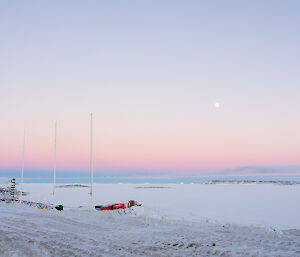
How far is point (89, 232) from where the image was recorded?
1570cm

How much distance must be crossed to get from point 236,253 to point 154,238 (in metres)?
4.36

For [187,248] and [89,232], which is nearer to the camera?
[187,248]

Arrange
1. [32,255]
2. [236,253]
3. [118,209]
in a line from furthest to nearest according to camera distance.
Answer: [118,209], [236,253], [32,255]

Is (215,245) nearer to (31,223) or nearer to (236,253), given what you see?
(236,253)

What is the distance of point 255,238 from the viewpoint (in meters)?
14.8

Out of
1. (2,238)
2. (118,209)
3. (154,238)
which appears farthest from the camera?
(118,209)

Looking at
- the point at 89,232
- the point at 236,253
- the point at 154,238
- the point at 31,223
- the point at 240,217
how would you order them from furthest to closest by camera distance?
the point at 240,217, the point at 31,223, the point at 89,232, the point at 154,238, the point at 236,253

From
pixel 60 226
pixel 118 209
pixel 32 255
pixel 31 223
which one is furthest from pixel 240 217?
pixel 32 255

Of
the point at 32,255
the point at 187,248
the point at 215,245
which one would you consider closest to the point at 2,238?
the point at 32,255

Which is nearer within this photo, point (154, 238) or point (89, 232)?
point (154, 238)

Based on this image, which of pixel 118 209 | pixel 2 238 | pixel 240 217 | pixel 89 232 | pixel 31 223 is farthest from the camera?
pixel 118 209

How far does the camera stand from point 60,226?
55.3ft

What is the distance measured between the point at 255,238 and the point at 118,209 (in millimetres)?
15562

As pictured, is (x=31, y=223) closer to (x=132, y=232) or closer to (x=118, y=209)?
(x=132, y=232)
